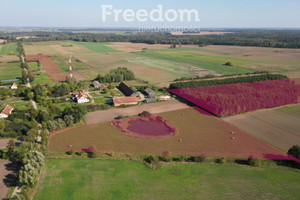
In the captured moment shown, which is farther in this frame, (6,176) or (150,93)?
(150,93)

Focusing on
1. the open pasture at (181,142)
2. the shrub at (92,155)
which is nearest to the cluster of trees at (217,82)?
the open pasture at (181,142)

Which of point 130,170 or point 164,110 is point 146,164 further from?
point 164,110

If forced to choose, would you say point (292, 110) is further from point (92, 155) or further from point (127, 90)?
point (92, 155)

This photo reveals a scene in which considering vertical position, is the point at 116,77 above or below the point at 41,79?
above

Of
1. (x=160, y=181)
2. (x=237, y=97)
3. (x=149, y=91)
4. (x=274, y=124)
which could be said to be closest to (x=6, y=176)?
(x=160, y=181)

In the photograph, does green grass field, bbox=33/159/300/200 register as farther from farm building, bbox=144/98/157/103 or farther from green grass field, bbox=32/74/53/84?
green grass field, bbox=32/74/53/84

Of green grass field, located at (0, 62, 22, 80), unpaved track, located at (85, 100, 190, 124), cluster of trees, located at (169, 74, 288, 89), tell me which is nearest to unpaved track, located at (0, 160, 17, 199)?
unpaved track, located at (85, 100, 190, 124)

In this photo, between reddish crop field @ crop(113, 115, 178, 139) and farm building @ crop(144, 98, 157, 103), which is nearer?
reddish crop field @ crop(113, 115, 178, 139)

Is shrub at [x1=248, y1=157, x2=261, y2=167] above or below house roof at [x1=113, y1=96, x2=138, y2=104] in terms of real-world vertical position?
below
